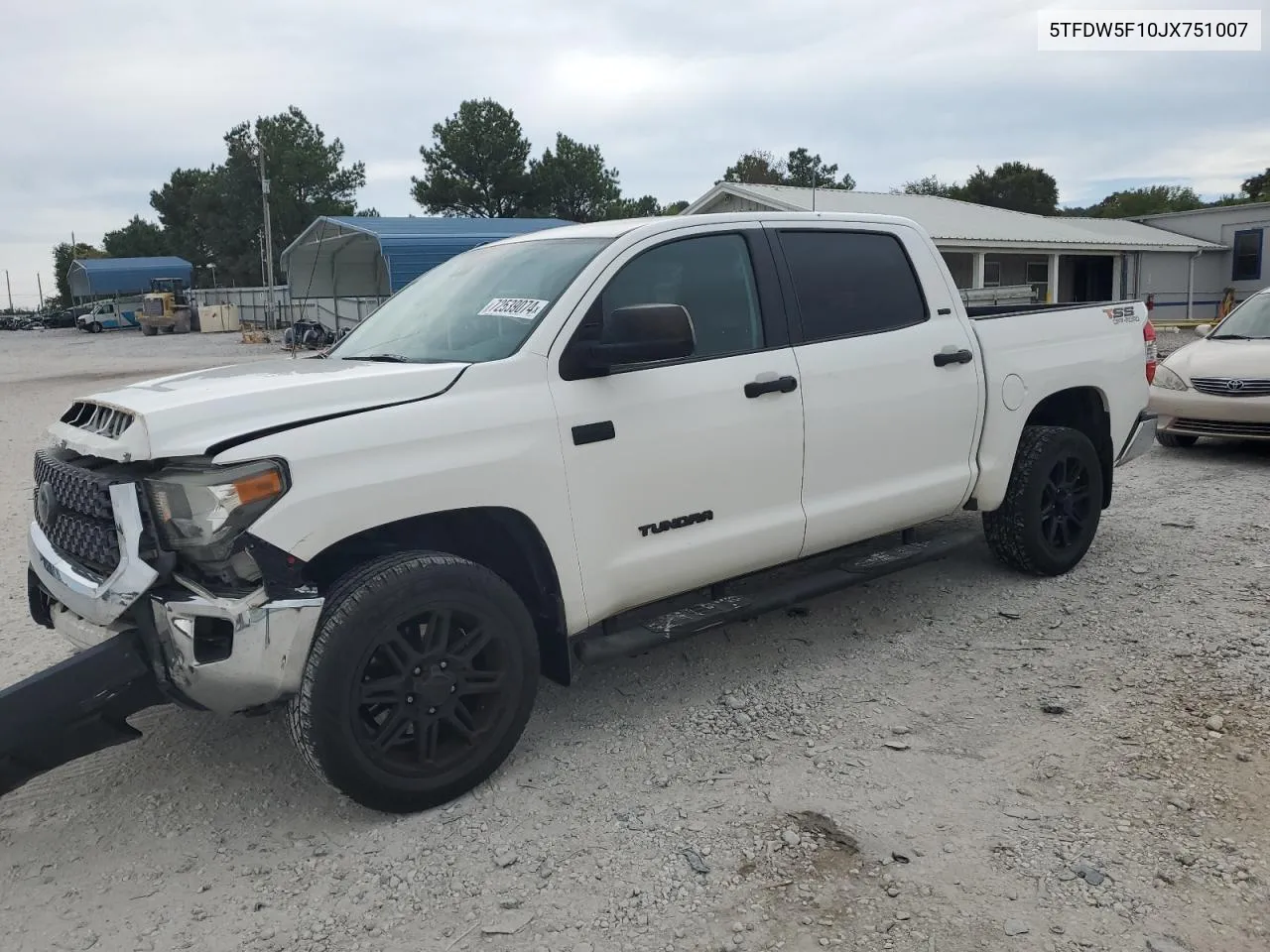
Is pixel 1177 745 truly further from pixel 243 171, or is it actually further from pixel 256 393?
pixel 243 171

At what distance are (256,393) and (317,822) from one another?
1.42 metres

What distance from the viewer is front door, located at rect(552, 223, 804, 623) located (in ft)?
12.0

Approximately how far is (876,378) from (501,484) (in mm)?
1931

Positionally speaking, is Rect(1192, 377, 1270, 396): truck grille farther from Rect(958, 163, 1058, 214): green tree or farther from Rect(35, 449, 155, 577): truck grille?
Rect(958, 163, 1058, 214): green tree

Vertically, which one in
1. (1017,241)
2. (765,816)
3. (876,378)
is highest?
(1017,241)

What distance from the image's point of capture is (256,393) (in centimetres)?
321

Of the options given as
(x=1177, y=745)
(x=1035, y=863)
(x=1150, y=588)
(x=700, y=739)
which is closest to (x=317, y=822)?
(x=700, y=739)

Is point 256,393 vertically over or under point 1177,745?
over

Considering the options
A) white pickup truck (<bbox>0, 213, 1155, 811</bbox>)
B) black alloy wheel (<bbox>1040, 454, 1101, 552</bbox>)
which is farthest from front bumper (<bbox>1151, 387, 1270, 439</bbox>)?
white pickup truck (<bbox>0, 213, 1155, 811</bbox>)

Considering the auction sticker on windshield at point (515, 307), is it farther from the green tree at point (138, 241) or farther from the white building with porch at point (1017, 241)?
the green tree at point (138, 241)

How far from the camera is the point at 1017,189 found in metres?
62.3

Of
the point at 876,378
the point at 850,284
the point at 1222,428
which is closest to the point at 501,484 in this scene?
the point at 876,378

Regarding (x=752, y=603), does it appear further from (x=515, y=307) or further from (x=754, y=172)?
(x=754, y=172)

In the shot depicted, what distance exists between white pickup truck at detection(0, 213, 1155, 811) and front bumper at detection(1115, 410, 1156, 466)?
3.83 feet
